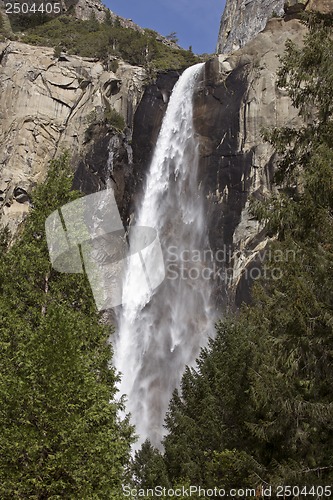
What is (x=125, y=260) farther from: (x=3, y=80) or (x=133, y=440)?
(x=133, y=440)

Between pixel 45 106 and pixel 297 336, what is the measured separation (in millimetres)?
39962

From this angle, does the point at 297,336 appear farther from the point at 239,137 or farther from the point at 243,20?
the point at 243,20

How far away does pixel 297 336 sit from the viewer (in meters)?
9.18

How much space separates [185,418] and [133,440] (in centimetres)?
502

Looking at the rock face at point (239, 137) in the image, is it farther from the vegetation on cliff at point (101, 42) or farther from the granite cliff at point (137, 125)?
the vegetation on cliff at point (101, 42)

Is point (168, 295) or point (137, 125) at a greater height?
point (137, 125)

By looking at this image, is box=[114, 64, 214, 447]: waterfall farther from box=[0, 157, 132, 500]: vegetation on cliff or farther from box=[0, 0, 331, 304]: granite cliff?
box=[0, 157, 132, 500]: vegetation on cliff

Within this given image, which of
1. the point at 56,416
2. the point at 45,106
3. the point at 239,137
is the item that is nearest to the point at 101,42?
the point at 45,106

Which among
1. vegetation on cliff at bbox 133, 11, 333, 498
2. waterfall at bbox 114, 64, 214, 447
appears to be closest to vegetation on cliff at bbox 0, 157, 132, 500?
vegetation on cliff at bbox 133, 11, 333, 498

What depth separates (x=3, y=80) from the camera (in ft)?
153

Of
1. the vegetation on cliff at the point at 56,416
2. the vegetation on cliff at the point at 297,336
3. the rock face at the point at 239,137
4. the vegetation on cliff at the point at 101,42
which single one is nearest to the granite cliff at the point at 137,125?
the rock face at the point at 239,137

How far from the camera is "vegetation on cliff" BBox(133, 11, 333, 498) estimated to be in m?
8.80

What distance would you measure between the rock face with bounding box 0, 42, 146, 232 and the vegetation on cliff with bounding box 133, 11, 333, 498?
98.9 ft

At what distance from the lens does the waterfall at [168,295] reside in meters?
29.0
